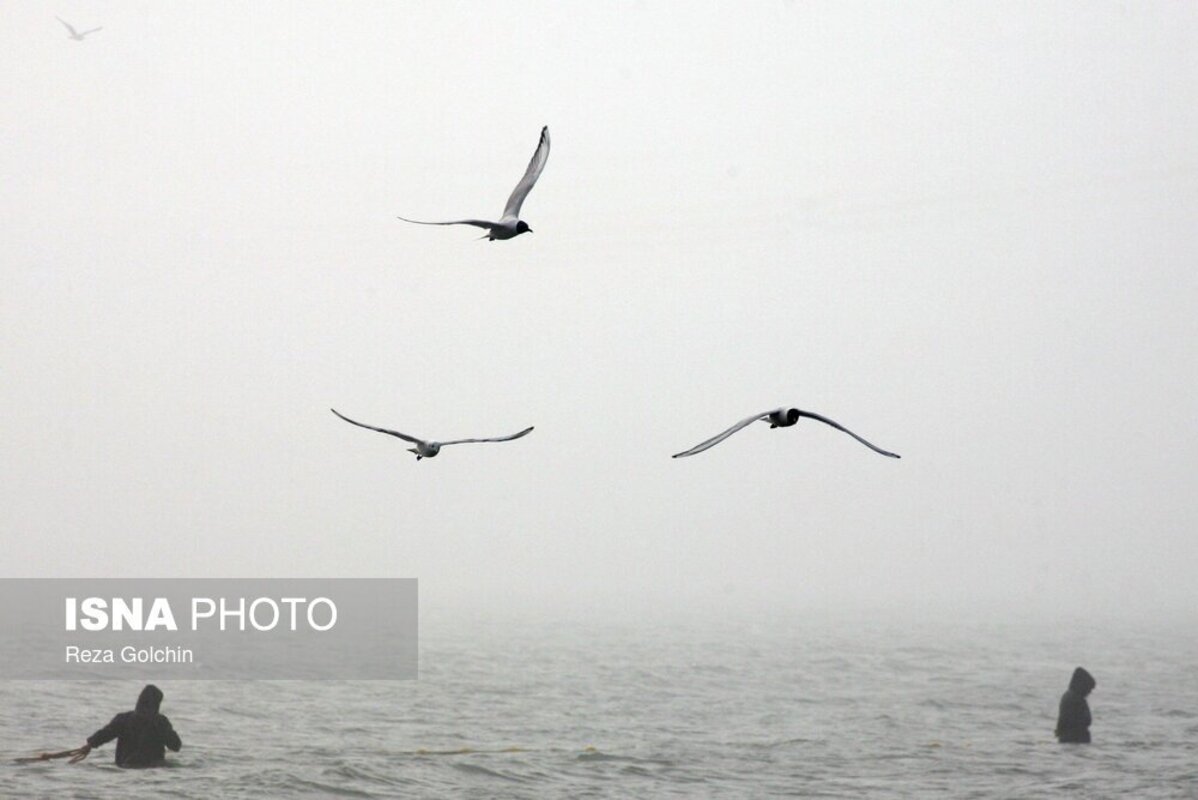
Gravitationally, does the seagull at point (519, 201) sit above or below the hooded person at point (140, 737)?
above

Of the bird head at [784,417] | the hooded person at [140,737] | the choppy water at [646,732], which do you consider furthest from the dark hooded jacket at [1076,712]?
the bird head at [784,417]

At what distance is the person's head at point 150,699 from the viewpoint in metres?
33.3

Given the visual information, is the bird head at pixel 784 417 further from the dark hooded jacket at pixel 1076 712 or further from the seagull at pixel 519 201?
the dark hooded jacket at pixel 1076 712

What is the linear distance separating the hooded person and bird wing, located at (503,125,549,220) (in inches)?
842

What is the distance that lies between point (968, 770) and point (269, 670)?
4521cm

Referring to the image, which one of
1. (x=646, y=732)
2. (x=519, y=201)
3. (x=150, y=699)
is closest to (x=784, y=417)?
(x=519, y=201)

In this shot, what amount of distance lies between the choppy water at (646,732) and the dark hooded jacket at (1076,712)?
1.92 ft

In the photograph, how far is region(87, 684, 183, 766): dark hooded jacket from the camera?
36844mm

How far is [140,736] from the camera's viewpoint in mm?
38281

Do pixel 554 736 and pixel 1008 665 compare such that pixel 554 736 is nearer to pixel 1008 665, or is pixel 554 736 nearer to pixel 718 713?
pixel 718 713

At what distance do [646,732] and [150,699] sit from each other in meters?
24.1

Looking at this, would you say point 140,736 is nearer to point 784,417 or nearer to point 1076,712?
point 1076,712

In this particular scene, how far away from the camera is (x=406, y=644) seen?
111 meters

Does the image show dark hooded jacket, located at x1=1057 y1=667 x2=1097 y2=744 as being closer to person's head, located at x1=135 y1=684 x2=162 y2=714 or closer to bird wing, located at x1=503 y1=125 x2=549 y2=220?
person's head, located at x1=135 y1=684 x2=162 y2=714
